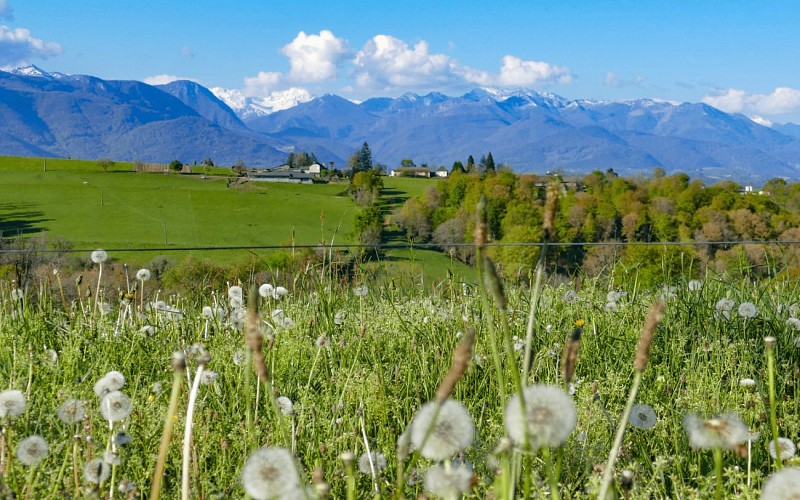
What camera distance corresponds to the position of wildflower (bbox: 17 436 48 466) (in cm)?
164

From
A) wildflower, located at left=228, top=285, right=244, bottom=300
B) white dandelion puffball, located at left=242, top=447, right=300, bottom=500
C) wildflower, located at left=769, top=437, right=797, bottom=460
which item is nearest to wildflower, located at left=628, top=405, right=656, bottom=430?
wildflower, located at left=769, top=437, right=797, bottom=460

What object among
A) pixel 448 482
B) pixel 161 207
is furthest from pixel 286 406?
pixel 161 207

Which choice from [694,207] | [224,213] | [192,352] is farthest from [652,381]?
[224,213]

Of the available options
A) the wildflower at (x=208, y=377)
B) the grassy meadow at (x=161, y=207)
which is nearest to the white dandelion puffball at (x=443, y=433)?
the wildflower at (x=208, y=377)

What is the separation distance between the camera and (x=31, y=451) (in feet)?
5.44

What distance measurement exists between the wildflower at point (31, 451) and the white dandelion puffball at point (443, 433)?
3.39ft

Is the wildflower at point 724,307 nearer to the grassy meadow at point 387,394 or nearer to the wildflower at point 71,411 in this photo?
the grassy meadow at point 387,394

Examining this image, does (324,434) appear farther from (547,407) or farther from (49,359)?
(547,407)

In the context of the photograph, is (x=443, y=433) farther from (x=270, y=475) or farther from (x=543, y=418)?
(x=270, y=475)

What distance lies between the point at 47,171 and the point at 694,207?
309ft

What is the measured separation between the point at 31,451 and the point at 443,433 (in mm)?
1093

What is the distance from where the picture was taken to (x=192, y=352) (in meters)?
2.82

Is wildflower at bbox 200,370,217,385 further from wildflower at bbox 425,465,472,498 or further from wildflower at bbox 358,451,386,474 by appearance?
wildflower at bbox 425,465,472,498

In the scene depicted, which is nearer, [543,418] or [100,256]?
[543,418]
